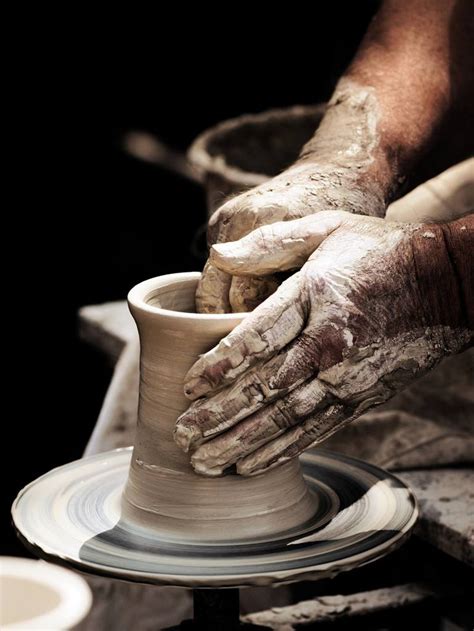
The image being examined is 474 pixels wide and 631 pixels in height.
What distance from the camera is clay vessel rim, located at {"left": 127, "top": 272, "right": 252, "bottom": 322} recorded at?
1646 millimetres

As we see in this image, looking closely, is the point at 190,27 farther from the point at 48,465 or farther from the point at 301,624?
the point at 301,624

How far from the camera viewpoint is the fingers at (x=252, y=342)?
5.25 ft

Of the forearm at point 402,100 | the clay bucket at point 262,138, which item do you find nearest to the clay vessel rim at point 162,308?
the forearm at point 402,100

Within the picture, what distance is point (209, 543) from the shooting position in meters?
1.66

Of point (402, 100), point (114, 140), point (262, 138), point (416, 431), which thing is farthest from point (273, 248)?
point (114, 140)

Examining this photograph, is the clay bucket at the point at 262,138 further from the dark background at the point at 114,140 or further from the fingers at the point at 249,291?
the fingers at the point at 249,291

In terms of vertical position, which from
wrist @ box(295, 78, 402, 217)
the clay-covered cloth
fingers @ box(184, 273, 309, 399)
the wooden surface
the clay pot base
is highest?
wrist @ box(295, 78, 402, 217)

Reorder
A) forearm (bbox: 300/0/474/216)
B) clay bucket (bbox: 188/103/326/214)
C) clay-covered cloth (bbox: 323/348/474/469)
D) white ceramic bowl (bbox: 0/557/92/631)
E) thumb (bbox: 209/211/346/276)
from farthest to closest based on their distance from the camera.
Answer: clay bucket (bbox: 188/103/326/214), clay-covered cloth (bbox: 323/348/474/469), forearm (bbox: 300/0/474/216), thumb (bbox: 209/211/346/276), white ceramic bowl (bbox: 0/557/92/631)

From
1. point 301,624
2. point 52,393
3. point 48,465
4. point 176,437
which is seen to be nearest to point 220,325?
point 176,437

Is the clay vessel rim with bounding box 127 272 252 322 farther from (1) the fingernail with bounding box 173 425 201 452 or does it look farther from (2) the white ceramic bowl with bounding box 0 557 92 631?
(2) the white ceramic bowl with bounding box 0 557 92 631

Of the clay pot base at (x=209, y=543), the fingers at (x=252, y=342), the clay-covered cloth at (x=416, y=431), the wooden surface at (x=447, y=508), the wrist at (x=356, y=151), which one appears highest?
the wrist at (x=356, y=151)

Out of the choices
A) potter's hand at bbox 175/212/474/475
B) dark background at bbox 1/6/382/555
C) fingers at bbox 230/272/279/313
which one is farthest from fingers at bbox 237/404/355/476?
dark background at bbox 1/6/382/555

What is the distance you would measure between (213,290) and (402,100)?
716 mm

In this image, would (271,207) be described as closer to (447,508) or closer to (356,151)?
(356,151)
